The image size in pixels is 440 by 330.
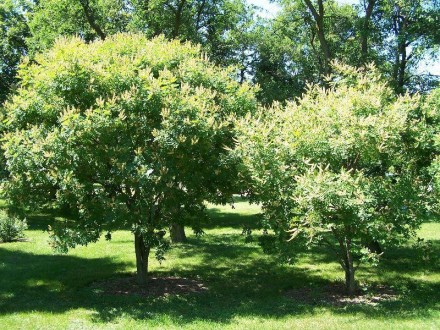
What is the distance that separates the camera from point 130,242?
1691cm

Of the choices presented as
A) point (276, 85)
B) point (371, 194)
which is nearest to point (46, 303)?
point (371, 194)

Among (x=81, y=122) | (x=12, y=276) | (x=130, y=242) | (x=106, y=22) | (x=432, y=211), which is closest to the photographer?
(x=81, y=122)

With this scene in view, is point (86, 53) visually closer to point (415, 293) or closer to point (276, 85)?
point (415, 293)

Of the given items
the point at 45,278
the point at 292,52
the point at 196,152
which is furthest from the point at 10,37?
the point at 196,152

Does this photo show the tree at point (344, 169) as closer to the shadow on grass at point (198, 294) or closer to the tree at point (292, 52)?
the shadow on grass at point (198, 294)

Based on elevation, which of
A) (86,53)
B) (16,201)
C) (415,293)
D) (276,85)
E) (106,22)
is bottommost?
(415,293)

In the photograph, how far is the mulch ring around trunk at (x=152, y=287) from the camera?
34.1 ft

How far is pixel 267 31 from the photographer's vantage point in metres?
29.5

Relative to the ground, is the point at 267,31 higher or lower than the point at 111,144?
higher

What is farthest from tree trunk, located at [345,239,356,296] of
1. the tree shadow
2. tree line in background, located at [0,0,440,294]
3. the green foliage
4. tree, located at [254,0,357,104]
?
tree, located at [254,0,357,104]

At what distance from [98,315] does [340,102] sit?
20.4 feet

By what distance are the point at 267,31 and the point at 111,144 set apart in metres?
22.7

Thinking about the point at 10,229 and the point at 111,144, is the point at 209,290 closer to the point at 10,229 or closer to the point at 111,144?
the point at 111,144

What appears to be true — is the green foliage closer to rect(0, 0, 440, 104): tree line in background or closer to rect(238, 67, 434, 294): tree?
rect(0, 0, 440, 104): tree line in background
